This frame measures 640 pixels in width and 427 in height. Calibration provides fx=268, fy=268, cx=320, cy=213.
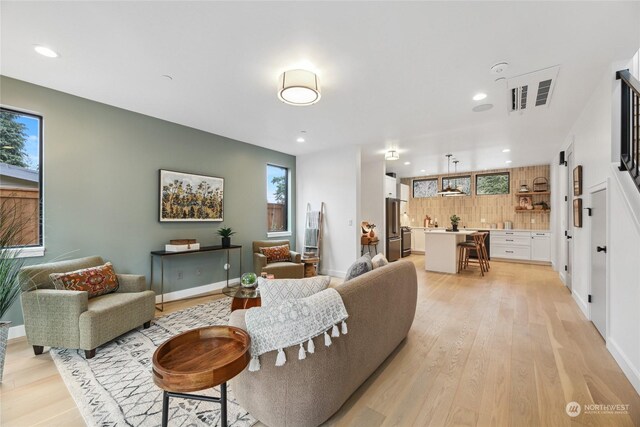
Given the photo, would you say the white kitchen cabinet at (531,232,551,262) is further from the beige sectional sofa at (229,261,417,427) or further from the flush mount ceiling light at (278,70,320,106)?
the flush mount ceiling light at (278,70,320,106)

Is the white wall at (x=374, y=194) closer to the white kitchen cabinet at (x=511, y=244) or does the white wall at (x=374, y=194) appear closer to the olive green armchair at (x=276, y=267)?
the olive green armchair at (x=276, y=267)

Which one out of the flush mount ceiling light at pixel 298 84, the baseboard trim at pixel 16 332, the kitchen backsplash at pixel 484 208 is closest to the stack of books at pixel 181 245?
the baseboard trim at pixel 16 332

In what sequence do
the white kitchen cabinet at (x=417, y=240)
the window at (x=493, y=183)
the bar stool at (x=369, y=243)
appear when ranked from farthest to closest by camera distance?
the white kitchen cabinet at (x=417, y=240) → the window at (x=493, y=183) → the bar stool at (x=369, y=243)

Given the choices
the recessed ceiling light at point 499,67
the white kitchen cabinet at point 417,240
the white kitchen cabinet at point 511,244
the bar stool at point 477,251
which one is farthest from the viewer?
the white kitchen cabinet at point 417,240

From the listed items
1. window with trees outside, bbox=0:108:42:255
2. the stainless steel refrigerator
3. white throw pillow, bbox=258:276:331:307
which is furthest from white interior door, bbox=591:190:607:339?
window with trees outside, bbox=0:108:42:255

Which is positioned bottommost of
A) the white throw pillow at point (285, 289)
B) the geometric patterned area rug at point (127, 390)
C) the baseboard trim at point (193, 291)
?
the geometric patterned area rug at point (127, 390)

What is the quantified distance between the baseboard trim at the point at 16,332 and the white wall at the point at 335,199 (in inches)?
170

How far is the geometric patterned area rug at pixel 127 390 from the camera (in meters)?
1.68

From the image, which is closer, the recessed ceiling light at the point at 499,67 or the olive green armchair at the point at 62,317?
the olive green armchair at the point at 62,317

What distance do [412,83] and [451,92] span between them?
0.56 metres

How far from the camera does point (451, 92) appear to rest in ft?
10.1

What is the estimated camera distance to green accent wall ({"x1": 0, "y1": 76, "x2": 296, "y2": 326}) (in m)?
3.02

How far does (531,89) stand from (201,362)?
3.98 metres

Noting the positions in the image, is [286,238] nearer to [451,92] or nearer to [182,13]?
[451,92]
